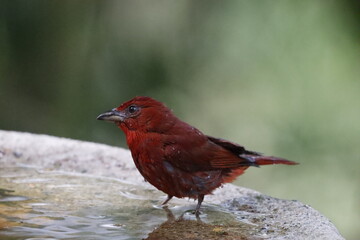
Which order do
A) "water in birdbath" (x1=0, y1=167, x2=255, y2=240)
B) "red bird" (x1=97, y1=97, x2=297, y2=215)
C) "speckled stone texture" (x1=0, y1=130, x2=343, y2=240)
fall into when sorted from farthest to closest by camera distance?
"speckled stone texture" (x1=0, y1=130, x2=343, y2=240) → "red bird" (x1=97, y1=97, x2=297, y2=215) → "water in birdbath" (x1=0, y1=167, x2=255, y2=240)

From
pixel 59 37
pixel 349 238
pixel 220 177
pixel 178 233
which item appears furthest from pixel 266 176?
pixel 178 233

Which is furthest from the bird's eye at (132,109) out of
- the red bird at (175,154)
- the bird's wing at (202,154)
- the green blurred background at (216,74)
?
the green blurred background at (216,74)

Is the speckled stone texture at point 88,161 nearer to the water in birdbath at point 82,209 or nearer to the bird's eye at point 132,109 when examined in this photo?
the water in birdbath at point 82,209

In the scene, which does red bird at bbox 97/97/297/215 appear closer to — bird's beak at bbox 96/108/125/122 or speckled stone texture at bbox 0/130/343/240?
bird's beak at bbox 96/108/125/122

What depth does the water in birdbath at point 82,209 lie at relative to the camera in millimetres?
2707

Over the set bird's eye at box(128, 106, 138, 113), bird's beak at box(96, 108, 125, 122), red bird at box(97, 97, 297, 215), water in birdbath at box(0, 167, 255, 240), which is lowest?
water in birdbath at box(0, 167, 255, 240)

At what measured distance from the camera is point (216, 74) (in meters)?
8.19

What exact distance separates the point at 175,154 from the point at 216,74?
16.4ft

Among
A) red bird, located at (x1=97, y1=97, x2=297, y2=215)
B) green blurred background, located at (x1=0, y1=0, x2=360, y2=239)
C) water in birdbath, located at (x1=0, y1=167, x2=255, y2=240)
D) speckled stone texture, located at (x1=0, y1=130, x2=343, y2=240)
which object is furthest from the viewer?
green blurred background, located at (x1=0, y1=0, x2=360, y2=239)

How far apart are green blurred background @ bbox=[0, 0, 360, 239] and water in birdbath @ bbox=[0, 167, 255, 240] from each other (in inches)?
Answer: 168

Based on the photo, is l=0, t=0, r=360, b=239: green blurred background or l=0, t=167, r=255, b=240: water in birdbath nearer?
l=0, t=167, r=255, b=240: water in birdbath

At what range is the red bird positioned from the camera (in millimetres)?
3230

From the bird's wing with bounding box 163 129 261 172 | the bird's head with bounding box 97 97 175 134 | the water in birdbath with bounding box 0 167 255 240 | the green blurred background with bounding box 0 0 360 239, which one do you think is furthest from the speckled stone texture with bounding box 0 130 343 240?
the green blurred background with bounding box 0 0 360 239

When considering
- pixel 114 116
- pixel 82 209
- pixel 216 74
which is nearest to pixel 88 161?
pixel 114 116
